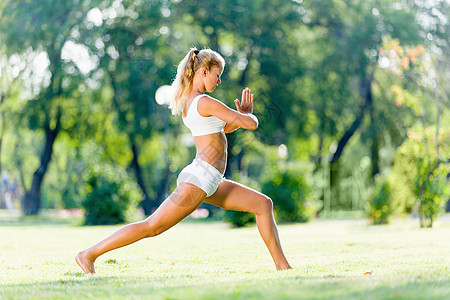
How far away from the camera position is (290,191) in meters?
→ 20.8

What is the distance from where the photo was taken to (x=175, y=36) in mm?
28078

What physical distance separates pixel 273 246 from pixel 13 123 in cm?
2569

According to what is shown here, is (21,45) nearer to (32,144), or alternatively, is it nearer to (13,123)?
(13,123)

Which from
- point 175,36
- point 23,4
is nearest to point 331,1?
point 175,36

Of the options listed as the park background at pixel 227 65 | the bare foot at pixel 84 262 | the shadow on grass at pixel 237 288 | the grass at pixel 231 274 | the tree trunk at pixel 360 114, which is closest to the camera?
the shadow on grass at pixel 237 288

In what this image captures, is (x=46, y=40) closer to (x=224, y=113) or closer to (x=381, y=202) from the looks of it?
(x=381, y=202)

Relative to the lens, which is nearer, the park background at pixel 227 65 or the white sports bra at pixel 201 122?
the white sports bra at pixel 201 122

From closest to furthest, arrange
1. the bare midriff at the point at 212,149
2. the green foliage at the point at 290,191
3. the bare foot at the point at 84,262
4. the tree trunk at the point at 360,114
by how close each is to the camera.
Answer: the bare midriff at the point at 212,149, the bare foot at the point at 84,262, the green foliage at the point at 290,191, the tree trunk at the point at 360,114

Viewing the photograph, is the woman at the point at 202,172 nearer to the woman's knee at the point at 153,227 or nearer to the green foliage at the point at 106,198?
the woman's knee at the point at 153,227

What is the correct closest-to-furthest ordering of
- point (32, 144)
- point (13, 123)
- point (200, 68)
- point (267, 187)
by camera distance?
point (200, 68) → point (267, 187) → point (13, 123) → point (32, 144)

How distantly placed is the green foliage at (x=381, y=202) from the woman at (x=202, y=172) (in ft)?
40.1

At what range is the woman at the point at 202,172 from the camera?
6.03 meters

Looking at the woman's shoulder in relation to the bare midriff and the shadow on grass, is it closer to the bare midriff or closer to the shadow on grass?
the bare midriff

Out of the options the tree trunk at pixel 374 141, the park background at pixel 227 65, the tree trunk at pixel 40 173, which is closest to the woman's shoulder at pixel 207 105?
the park background at pixel 227 65
